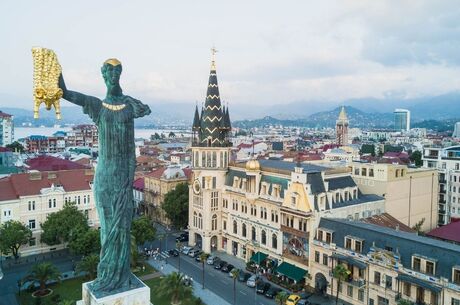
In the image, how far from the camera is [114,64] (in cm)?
2306

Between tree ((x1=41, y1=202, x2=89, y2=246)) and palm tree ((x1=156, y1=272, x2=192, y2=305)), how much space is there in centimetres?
1813

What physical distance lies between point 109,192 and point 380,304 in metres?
33.0

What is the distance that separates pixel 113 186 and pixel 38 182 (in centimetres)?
4805

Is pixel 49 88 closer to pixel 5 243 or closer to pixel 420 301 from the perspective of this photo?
pixel 420 301

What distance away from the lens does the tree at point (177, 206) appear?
73.2 meters

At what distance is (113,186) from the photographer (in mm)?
22953

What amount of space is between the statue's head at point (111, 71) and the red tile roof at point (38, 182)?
46053mm

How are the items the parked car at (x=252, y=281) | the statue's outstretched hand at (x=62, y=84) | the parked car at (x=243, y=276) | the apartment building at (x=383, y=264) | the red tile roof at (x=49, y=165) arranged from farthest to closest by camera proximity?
the red tile roof at (x=49, y=165), the parked car at (x=243, y=276), the parked car at (x=252, y=281), the apartment building at (x=383, y=264), the statue's outstretched hand at (x=62, y=84)

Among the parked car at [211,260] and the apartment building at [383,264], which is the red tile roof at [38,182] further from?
the apartment building at [383,264]

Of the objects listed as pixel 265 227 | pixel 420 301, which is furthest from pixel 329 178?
pixel 420 301

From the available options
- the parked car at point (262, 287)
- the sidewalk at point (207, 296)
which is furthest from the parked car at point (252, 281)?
the sidewalk at point (207, 296)

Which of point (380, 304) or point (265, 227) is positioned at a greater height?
point (265, 227)

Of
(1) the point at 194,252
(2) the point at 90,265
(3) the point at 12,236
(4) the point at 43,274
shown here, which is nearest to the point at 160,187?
(1) the point at 194,252

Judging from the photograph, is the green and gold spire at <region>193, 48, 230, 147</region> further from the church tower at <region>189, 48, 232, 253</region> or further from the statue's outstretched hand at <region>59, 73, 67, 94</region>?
the statue's outstretched hand at <region>59, 73, 67, 94</region>
